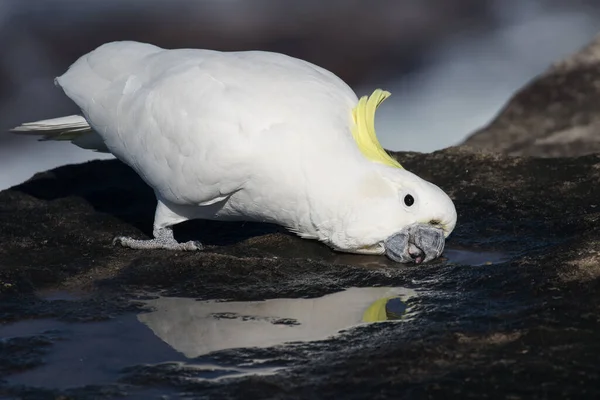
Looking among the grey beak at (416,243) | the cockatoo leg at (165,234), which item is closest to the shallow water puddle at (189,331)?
the grey beak at (416,243)

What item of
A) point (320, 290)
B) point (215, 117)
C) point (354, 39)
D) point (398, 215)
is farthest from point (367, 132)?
point (354, 39)

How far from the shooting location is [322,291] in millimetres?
7090

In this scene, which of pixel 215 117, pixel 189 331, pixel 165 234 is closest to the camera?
pixel 189 331

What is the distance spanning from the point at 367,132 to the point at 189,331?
7.73 ft

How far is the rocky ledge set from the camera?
5371 millimetres

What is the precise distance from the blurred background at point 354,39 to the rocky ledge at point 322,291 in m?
8.77

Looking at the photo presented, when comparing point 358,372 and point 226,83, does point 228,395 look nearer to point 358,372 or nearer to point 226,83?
point 358,372

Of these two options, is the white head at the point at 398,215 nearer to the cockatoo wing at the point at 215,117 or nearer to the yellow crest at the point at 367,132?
the yellow crest at the point at 367,132

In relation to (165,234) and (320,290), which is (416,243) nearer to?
(320,290)

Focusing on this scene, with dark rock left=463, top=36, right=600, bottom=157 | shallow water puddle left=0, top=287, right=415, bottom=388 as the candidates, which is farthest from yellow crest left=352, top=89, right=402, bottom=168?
dark rock left=463, top=36, right=600, bottom=157

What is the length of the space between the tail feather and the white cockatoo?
850 millimetres

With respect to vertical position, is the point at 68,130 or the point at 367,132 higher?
the point at 68,130

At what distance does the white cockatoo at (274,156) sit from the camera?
7539 mm

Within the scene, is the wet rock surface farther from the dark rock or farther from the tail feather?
the dark rock
